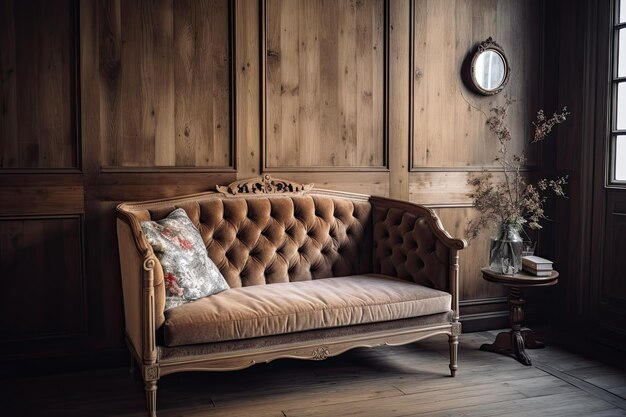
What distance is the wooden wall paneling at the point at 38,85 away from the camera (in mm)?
3121

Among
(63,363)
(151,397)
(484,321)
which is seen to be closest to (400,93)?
(484,321)

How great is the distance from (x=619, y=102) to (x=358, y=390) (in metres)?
2.49

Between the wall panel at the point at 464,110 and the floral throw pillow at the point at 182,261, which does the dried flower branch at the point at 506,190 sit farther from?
the floral throw pillow at the point at 182,261

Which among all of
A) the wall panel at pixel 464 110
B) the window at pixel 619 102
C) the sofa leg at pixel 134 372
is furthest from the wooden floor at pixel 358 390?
the window at pixel 619 102

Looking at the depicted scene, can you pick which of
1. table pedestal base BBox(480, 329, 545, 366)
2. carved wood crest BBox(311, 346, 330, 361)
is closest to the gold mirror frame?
table pedestal base BBox(480, 329, 545, 366)

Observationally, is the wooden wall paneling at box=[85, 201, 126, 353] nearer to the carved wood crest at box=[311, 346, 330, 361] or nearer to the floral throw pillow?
the floral throw pillow

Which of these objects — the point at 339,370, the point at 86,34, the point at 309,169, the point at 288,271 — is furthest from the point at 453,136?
the point at 86,34

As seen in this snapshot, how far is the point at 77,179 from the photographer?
324 centimetres

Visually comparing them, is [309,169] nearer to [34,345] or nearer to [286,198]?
[286,198]

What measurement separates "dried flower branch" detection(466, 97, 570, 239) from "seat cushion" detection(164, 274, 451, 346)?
78 centimetres

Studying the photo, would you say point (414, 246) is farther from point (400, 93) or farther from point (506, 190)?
point (400, 93)

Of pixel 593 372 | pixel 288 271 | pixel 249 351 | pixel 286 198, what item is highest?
pixel 286 198

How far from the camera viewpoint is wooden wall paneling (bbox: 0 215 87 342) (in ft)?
10.4

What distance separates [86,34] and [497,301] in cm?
313
